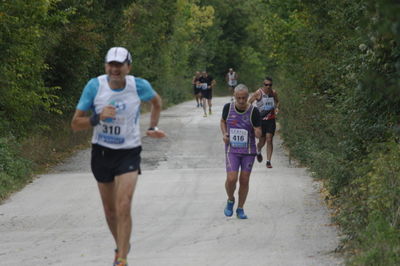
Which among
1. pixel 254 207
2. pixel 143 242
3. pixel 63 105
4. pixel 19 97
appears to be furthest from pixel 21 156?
pixel 143 242

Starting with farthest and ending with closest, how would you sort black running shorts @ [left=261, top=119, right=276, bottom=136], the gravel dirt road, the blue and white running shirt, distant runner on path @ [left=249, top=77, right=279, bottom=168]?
1. black running shorts @ [left=261, top=119, right=276, bottom=136]
2. distant runner on path @ [left=249, top=77, right=279, bottom=168]
3. the gravel dirt road
4. the blue and white running shirt

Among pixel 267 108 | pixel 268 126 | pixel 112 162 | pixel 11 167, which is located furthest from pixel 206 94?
pixel 112 162

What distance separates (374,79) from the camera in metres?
3.93

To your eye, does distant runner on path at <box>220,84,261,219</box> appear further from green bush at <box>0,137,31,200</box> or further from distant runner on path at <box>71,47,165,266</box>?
green bush at <box>0,137,31,200</box>

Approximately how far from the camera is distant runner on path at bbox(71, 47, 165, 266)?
7.22 meters

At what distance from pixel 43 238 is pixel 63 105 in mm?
13505

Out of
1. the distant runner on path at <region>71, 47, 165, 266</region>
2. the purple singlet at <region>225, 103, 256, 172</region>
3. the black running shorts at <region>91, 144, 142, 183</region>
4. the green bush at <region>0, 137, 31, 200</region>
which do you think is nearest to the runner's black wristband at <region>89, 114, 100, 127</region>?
the distant runner on path at <region>71, 47, 165, 266</region>

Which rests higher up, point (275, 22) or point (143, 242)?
point (275, 22)

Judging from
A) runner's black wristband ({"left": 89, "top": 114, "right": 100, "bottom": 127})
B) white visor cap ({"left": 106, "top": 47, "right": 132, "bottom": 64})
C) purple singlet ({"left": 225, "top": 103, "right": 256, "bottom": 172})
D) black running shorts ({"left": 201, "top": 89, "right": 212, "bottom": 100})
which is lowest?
black running shorts ({"left": 201, "top": 89, "right": 212, "bottom": 100})

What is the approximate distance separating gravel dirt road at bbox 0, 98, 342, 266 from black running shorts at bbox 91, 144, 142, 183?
4.88 ft

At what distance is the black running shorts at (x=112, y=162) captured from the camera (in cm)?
740

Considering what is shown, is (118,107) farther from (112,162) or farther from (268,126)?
(268,126)

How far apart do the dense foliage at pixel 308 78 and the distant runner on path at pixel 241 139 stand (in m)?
1.12

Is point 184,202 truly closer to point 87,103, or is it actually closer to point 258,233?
point 258,233
